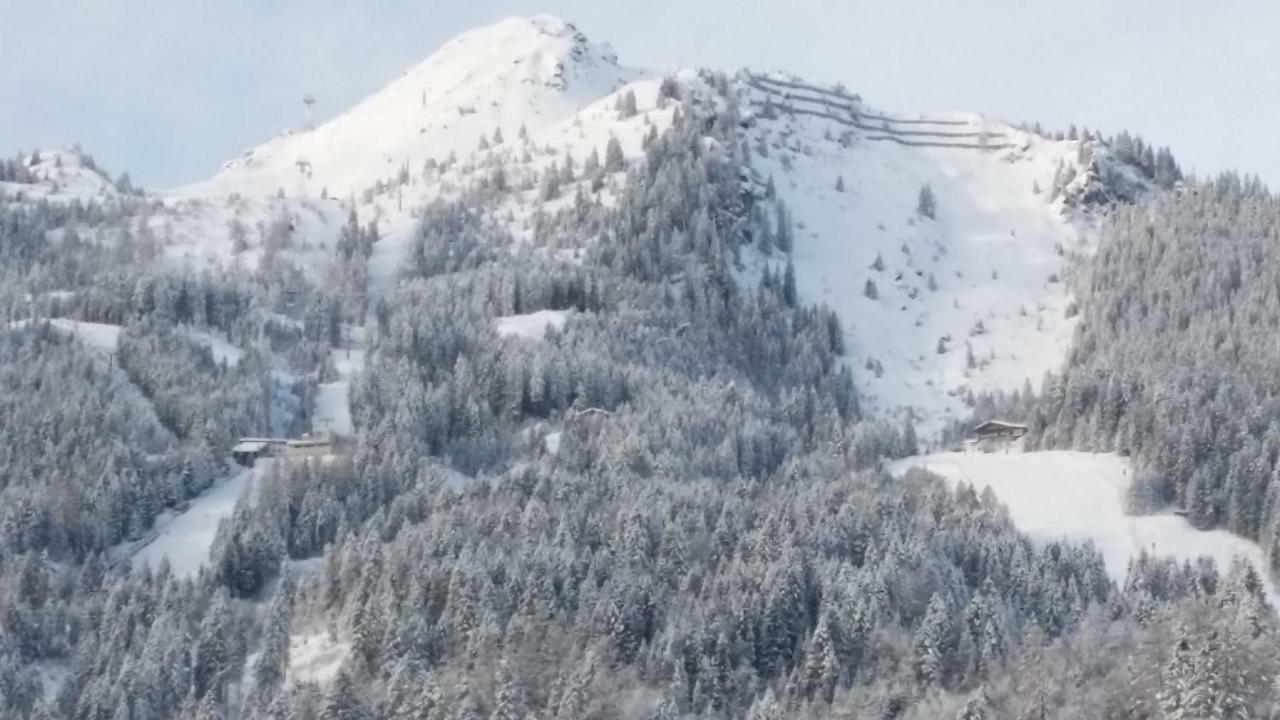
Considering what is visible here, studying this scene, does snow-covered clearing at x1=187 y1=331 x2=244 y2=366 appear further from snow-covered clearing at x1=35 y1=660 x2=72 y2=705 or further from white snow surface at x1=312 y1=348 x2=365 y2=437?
snow-covered clearing at x1=35 y1=660 x2=72 y2=705

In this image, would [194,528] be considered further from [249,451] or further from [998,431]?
[998,431]

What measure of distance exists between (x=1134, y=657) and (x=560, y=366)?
258 feet

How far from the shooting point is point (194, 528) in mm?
155375

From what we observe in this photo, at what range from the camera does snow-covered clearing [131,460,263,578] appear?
14850cm

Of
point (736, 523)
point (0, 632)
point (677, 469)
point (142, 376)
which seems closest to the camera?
point (0, 632)

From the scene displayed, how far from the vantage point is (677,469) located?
160500mm

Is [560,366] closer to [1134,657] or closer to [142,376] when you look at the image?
[142,376]

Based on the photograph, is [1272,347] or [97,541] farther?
[1272,347]

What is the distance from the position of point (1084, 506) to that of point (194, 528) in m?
72.7

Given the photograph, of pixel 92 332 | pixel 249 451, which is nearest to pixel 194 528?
pixel 249 451

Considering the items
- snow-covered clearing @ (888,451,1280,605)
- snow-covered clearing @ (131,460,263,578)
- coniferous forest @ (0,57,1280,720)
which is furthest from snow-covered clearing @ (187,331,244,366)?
snow-covered clearing @ (888,451,1280,605)

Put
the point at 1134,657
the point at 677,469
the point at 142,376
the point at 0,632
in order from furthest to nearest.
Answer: the point at 142,376 < the point at 677,469 < the point at 0,632 < the point at 1134,657

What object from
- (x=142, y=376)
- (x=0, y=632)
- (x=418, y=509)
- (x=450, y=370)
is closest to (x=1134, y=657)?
(x=418, y=509)

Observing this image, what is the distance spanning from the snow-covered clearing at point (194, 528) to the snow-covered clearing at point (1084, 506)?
57.5m
